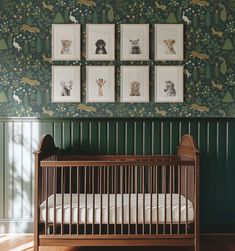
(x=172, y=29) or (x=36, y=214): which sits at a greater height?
(x=172, y=29)

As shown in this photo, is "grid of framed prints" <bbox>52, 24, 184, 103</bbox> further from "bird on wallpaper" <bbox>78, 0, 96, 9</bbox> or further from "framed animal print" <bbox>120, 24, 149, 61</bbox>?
"bird on wallpaper" <bbox>78, 0, 96, 9</bbox>

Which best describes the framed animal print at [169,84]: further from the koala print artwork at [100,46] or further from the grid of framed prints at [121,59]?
the koala print artwork at [100,46]

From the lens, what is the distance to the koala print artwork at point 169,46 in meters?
3.83

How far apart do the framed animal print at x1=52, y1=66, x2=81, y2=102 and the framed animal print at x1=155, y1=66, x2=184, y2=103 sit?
740 millimetres

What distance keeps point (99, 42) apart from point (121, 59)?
0.26 m

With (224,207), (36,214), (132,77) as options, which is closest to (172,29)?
(132,77)

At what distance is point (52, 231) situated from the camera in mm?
3277

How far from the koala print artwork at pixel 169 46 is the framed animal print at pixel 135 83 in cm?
25

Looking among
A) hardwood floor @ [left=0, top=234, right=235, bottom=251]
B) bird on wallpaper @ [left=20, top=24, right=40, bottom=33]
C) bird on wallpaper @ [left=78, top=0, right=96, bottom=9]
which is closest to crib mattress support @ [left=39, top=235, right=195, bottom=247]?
hardwood floor @ [left=0, top=234, right=235, bottom=251]

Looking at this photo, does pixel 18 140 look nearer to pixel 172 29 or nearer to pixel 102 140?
pixel 102 140

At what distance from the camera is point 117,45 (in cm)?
384

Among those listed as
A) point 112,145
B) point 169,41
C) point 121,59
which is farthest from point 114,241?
point 169,41

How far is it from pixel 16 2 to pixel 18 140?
1.29 metres

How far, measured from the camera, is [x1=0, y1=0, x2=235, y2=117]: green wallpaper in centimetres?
383
